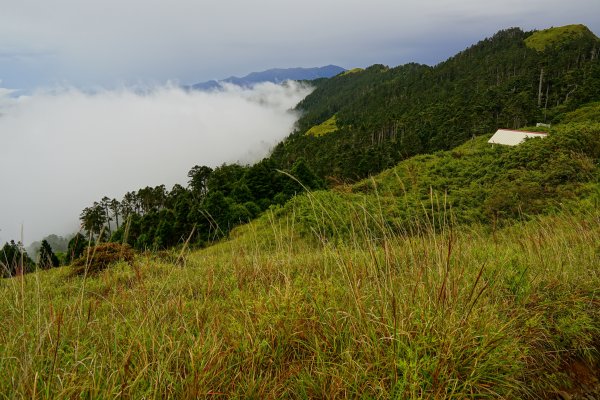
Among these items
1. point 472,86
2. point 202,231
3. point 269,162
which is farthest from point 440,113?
point 202,231

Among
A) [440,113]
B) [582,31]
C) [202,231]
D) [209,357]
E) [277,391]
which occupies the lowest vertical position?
[202,231]

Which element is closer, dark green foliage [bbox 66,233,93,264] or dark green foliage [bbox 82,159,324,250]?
dark green foliage [bbox 66,233,93,264]

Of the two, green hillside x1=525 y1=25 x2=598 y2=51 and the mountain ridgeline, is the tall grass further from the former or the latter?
green hillside x1=525 y1=25 x2=598 y2=51

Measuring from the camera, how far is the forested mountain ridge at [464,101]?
6112 centimetres

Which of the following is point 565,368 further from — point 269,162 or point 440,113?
point 440,113

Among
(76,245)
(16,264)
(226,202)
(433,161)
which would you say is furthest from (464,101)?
(76,245)

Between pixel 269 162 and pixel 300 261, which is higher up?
pixel 269 162

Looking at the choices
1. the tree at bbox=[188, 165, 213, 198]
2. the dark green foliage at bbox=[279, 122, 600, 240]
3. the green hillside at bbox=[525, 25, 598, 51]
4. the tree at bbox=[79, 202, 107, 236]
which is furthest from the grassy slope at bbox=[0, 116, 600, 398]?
the green hillside at bbox=[525, 25, 598, 51]

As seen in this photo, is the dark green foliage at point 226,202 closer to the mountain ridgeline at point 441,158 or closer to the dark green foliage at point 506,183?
the mountain ridgeline at point 441,158

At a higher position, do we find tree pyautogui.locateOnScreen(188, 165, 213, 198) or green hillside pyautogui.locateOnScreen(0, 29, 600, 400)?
tree pyautogui.locateOnScreen(188, 165, 213, 198)

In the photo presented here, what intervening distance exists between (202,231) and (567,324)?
118 ft

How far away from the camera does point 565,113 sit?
52.2m

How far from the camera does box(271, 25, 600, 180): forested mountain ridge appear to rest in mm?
61125

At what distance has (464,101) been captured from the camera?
83562 mm
